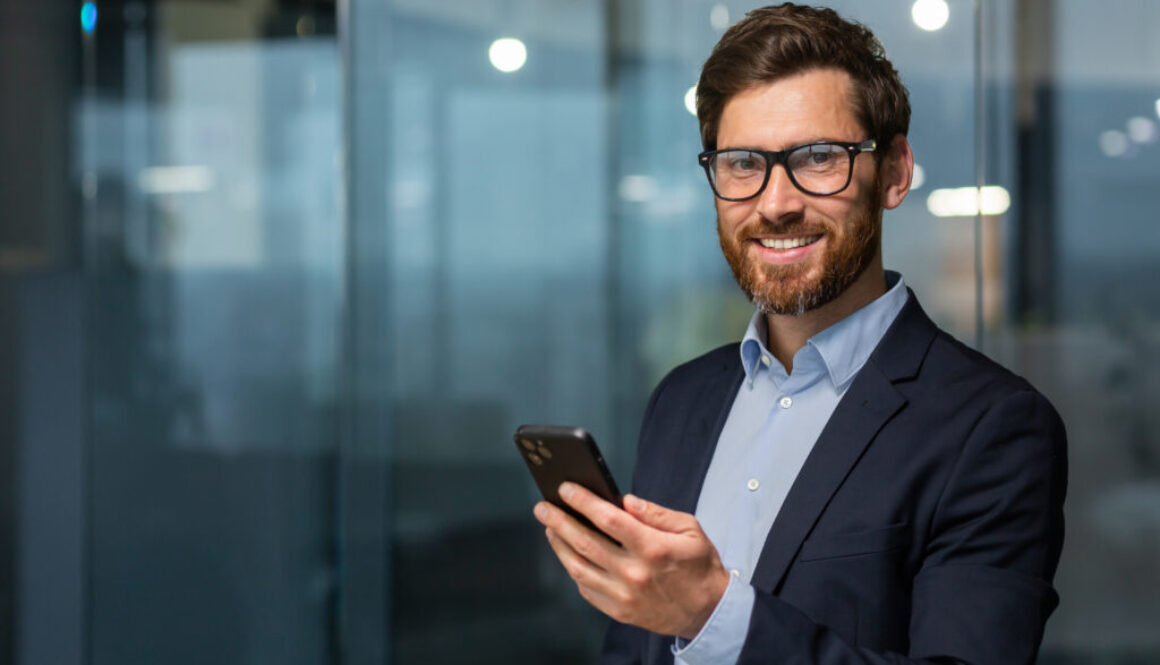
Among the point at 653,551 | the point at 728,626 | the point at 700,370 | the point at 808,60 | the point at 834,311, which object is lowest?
the point at 728,626

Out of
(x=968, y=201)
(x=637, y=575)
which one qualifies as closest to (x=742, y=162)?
(x=637, y=575)

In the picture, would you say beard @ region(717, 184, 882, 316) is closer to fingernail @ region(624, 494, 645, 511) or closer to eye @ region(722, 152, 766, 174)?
eye @ region(722, 152, 766, 174)

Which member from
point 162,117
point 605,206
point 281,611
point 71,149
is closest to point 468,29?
point 605,206

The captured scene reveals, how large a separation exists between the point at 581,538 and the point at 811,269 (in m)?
0.55

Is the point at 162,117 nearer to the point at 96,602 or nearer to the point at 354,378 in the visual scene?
the point at 354,378

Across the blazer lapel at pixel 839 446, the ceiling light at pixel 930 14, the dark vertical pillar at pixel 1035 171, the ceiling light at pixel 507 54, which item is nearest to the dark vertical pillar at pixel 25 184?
the ceiling light at pixel 507 54

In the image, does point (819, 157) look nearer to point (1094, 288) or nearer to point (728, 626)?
point (728, 626)

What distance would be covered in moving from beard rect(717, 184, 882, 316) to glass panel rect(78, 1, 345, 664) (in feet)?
9.64

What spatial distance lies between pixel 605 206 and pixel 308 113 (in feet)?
4.05

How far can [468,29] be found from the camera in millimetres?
4285

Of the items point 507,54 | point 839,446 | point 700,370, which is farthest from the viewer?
point 507,54

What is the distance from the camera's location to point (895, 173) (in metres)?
1.83

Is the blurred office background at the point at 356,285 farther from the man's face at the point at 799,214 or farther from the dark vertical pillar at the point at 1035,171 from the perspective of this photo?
the man's face at the point at 799,214

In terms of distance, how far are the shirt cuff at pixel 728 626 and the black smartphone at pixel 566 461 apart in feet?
0.56
